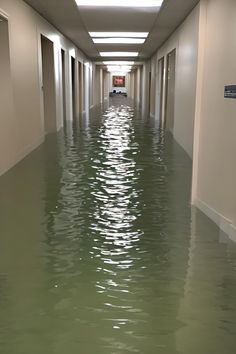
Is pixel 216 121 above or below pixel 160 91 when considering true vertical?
below

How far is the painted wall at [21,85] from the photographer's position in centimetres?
688

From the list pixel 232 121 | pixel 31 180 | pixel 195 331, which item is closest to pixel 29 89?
pixel 31 180

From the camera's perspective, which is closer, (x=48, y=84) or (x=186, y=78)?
(x=186, y=78)

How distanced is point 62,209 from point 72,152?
397 cm

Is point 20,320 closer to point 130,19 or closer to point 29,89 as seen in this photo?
point 29,89

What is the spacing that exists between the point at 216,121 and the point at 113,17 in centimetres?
597

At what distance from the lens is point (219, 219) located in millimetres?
4402

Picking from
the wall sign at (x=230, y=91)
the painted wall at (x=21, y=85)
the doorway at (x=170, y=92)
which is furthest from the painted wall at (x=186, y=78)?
the wall sign at (x=230, y=91)

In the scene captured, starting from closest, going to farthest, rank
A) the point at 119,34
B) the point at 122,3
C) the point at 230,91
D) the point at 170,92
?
the point at 230,91 < the point at 122,3 < the point at 119,34 < the point at 170,92

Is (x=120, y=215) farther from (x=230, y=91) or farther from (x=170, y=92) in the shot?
(x=170, y=92)

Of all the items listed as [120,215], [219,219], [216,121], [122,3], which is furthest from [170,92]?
[219,219]

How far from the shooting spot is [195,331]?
2500 mm

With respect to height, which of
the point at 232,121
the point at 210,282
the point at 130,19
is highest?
the point at 130,19

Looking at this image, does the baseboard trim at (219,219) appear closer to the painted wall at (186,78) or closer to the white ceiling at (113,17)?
the painted wall at (186,78)
